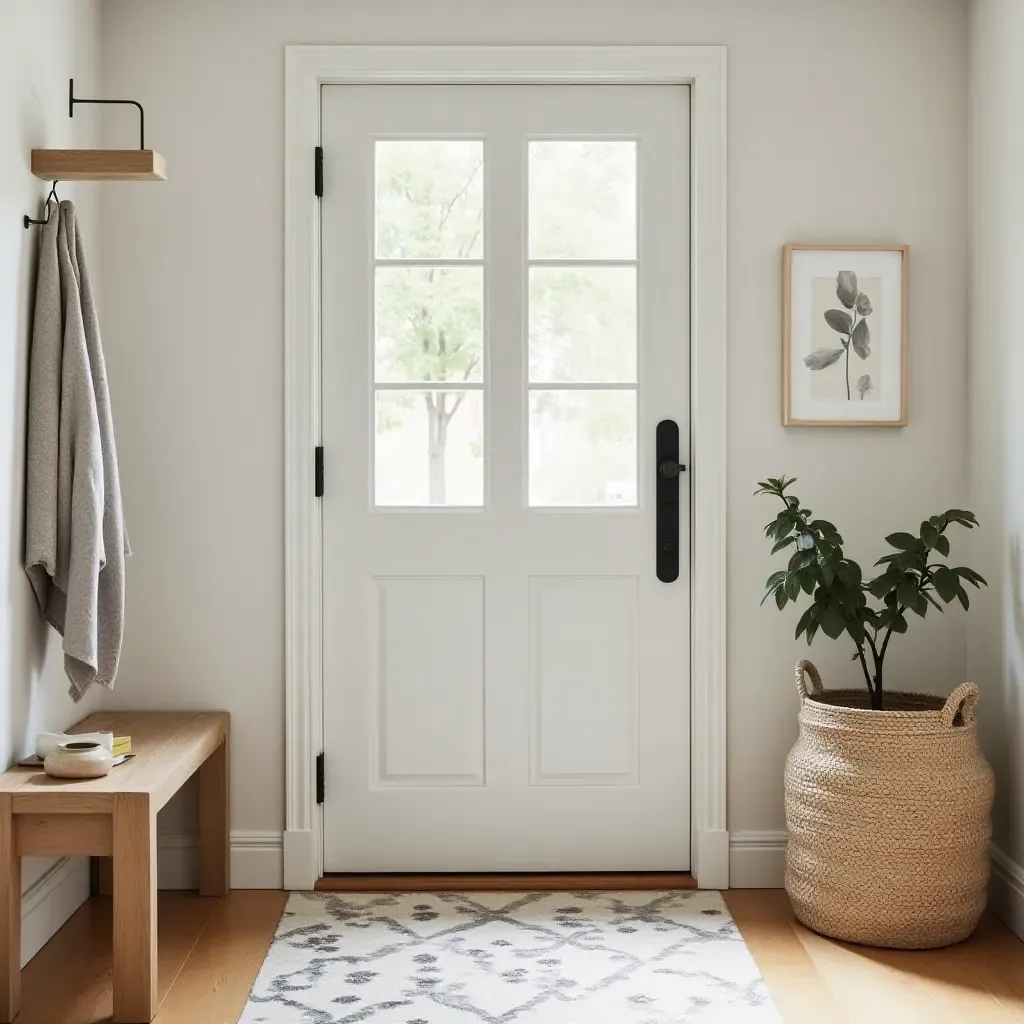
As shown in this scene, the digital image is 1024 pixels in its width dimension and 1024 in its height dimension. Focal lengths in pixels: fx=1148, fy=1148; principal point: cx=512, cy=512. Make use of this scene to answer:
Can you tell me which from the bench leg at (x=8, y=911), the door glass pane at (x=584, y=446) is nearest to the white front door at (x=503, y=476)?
the door glass pane at (x=584, y=446)

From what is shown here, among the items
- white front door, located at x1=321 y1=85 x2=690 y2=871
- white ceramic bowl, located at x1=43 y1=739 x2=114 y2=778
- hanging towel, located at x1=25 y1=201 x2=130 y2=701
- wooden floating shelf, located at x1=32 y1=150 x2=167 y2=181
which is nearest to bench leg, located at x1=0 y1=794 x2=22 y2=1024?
white ceramic bowl, located at x1=43 y1=739 x2=114 y2=778

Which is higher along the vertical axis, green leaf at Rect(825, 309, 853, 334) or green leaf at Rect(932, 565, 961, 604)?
green leaf at Rect(825, 309, 853, 334)

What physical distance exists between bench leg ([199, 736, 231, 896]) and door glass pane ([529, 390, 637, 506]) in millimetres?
1062

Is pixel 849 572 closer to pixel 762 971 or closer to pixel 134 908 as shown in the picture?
pixel 762 971

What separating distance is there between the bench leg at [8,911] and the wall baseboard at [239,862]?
28.9 inches

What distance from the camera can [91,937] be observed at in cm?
269

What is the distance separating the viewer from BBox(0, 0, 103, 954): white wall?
7.98 ft

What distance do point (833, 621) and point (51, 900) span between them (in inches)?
76.5

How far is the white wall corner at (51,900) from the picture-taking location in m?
2.55

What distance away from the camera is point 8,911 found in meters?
2.25

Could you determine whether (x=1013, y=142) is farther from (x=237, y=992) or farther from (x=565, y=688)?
(x=237, y=992)

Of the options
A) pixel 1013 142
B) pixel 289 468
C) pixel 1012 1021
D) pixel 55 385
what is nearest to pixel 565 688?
pixel 289 468

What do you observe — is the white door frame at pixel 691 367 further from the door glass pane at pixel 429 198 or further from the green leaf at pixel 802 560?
the green leaf at pixel 802 560

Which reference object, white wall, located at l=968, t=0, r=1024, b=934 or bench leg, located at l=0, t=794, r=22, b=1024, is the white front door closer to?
white wall, located at l=968, t=0, r=1024, b=934
